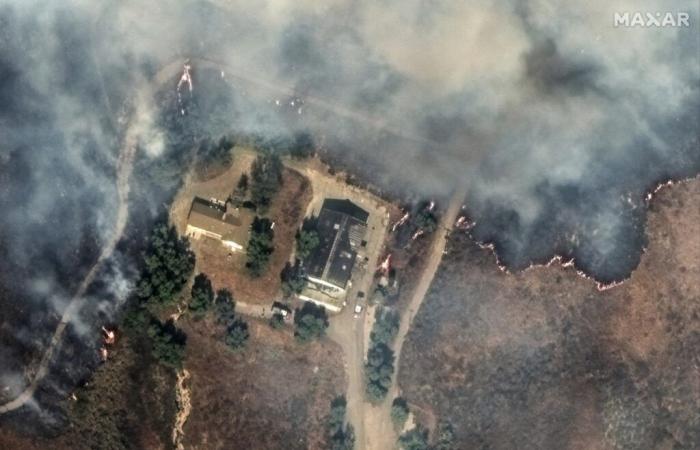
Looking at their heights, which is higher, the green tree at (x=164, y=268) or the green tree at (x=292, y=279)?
the green tree at (x=292, y=279)

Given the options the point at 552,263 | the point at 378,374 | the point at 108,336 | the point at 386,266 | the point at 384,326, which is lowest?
the point at 108,336

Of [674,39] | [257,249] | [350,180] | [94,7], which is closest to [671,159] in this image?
[674,39]

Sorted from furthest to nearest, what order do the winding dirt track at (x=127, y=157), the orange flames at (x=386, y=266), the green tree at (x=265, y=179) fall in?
the orange flames at (x=386, y=266) → the green tree at (x=265, y=179) → the winding dirt track at (x=127, y=157)

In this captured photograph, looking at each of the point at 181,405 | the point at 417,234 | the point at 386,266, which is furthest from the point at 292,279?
the point at 181,405

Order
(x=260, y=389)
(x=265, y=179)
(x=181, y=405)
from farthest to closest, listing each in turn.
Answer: (x=265, y=179) → (x=260, y=389) → (x=181, y=405)

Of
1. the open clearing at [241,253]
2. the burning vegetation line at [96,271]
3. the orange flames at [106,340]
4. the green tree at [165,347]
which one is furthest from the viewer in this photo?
the open clearing at [241,253]

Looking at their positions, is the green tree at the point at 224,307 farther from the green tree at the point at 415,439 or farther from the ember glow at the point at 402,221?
the green tree at the point at 415,439

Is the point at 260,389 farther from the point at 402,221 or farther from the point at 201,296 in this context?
the point at 402,221

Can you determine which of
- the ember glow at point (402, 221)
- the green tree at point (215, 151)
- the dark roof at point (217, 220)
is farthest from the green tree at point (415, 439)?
the green tree at point (215, 151)
